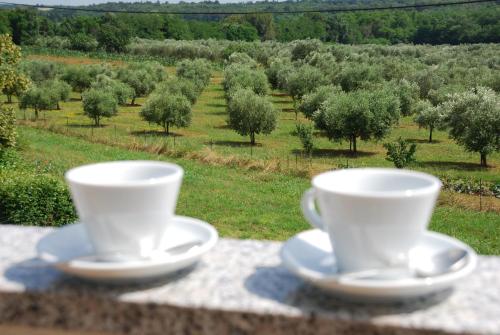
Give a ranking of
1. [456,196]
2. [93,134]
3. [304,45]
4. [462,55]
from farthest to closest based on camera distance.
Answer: [304,45] → [462,55] → [93,134] → [456,196]

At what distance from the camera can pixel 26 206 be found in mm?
13766

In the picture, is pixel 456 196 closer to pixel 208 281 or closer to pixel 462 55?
pixel 208 281

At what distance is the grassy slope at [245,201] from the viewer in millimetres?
17812

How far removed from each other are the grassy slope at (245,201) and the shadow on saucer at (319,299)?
1518 cm

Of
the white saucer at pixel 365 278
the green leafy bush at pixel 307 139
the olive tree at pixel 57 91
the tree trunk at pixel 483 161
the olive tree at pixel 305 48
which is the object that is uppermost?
the olive tree at pixel 305 48

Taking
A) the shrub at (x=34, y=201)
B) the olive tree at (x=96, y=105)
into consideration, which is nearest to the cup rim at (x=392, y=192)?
the shrub at (x=34, y=201)

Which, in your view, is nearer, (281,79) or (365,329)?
(365,329)

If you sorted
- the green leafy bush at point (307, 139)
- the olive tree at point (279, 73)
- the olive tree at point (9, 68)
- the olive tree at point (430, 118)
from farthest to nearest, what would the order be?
1. the olive tree at point (279, 73)
2. the olive tree at point (430, 118)
3. the green leafy bush at point (307, 139)
4. the olive tree at point (9, 68)

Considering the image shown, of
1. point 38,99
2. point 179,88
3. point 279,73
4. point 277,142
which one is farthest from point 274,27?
point 277,142

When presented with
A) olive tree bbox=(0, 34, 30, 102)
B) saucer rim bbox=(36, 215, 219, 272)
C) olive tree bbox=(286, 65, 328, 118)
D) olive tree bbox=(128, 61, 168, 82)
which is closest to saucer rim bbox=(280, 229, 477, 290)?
saucer rim bbox=(36, 215, 219, 272)

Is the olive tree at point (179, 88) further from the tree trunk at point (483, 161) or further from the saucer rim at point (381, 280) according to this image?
the saucer rim at point (381, 280)

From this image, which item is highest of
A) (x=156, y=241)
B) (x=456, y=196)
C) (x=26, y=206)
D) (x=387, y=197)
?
(x=387, y=197)

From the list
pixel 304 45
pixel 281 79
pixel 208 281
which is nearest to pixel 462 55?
pixel 304 45

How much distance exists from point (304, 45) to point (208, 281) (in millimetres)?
68034
